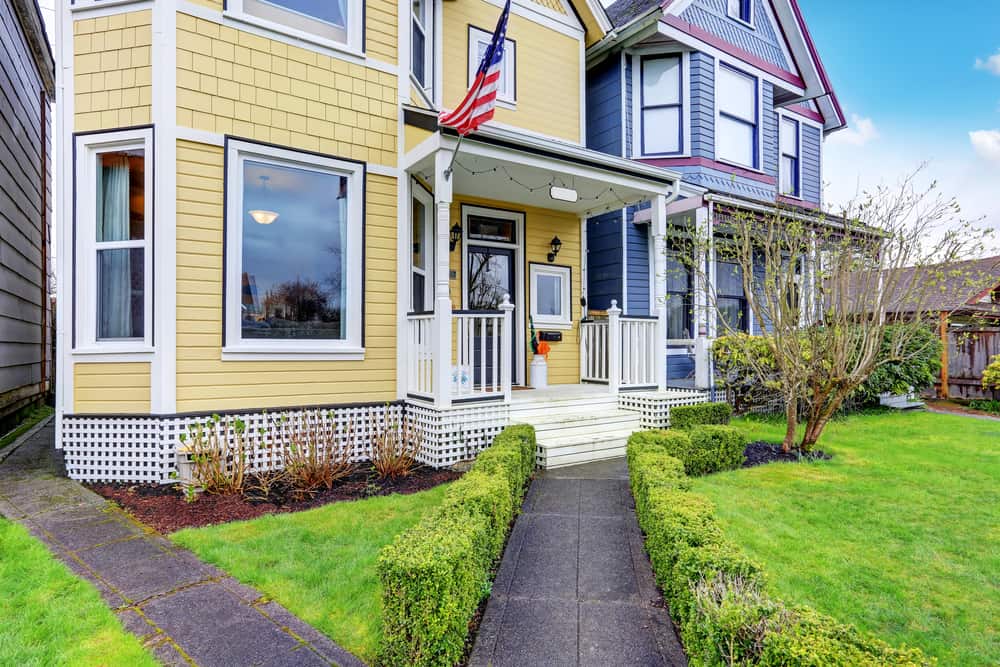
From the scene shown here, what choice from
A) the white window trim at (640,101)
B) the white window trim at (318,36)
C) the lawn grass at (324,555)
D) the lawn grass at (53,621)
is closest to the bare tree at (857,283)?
the white window trim at (640,101)

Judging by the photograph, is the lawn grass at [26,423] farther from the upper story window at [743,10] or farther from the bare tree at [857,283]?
the upper story window at [743,10]

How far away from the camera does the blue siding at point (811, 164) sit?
11.7 meters

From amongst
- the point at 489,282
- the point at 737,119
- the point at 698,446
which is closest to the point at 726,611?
the point at 698,446

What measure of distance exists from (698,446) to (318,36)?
5.90 m

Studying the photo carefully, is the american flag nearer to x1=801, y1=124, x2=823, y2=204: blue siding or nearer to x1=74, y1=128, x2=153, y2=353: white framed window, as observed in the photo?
x1=74, y1=128, x2=153, y2=353: white framed window

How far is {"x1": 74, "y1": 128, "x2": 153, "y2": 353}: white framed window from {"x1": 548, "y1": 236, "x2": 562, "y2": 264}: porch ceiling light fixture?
5.43 m

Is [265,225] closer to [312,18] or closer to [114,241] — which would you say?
[114,241]

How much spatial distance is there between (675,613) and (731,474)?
318 cm

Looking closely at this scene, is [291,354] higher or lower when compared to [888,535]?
higher

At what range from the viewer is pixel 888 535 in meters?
3.79

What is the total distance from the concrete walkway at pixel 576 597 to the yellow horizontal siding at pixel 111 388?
3818 mm

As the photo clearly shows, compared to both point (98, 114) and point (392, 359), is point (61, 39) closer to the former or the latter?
point (98, 114)

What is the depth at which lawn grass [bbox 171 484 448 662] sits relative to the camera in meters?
2.65

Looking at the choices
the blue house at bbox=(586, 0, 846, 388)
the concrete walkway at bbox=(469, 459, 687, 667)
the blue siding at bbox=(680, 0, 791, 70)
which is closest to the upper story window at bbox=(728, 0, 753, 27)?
the blue house at bbox=(586, 0, 846, 388)
